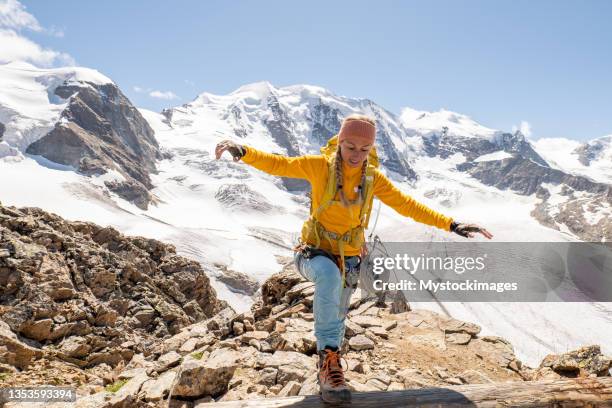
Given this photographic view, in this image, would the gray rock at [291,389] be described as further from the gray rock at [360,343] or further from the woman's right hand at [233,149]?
the woman's right hand at [233,149]

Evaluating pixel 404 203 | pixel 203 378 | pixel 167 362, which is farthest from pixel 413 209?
pixel 167 362

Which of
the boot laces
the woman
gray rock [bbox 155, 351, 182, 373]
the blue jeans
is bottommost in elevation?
gray rock [bbox 155, 351, 182, 373]

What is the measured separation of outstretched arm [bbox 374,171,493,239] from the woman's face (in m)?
0.53

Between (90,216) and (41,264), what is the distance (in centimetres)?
13700

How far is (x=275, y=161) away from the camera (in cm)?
508

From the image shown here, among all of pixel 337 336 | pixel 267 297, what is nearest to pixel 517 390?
pixel 337 336

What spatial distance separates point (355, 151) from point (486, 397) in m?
3.17

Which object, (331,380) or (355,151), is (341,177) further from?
(331,380)

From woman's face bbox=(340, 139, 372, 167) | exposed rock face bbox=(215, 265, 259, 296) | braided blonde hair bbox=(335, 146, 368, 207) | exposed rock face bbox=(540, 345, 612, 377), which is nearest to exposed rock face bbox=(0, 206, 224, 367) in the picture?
braided blonde hair bbox=(335, 146, 368, 207)

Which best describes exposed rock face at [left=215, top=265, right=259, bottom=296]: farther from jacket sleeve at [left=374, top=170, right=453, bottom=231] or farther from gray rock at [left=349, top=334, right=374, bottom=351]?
jacket sleeve at [left=374, top=170, right=453, bottom=231]

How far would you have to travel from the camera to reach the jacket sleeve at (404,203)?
5492 millimetres

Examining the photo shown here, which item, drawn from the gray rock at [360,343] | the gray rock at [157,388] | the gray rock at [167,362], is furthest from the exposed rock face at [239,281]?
the gray rock at [157,388]

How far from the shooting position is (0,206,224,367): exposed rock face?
44.0ft

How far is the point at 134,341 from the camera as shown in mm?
16594
